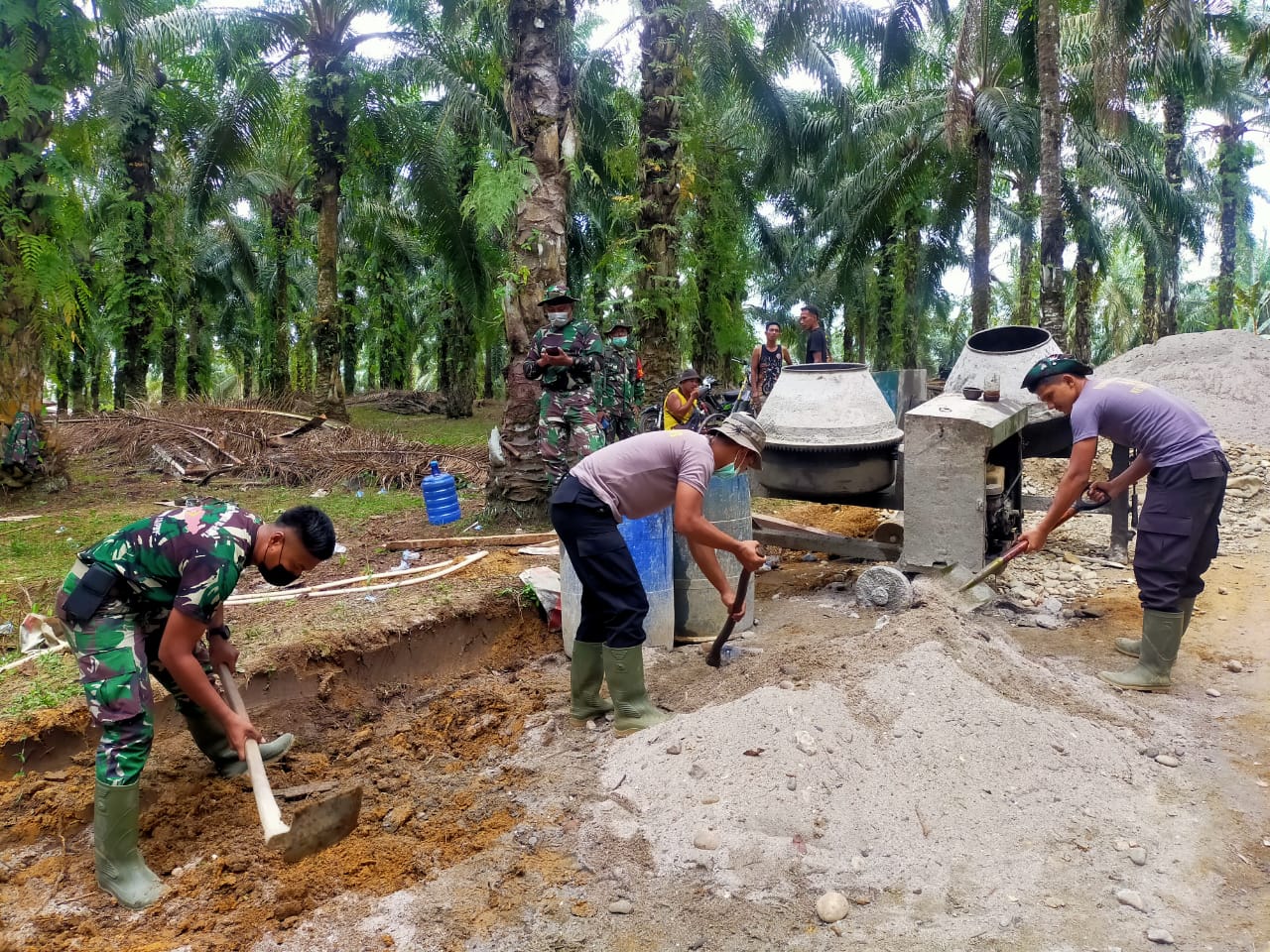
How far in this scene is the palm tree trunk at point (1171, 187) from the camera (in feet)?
52.1

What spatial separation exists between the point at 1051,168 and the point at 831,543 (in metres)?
8.06

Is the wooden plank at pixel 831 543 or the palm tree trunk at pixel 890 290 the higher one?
the palm tree trunk at pixel 890 290

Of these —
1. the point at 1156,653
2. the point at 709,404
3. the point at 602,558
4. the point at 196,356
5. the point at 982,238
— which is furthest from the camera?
the point at 196,356

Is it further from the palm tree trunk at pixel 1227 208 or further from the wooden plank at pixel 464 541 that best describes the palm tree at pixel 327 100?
the palm tree trunk at pixel 1227 208

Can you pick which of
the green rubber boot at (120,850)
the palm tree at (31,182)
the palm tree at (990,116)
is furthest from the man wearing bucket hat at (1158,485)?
the palm tree at (990,116)

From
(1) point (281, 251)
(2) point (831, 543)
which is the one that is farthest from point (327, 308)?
(2) point (831, 543)

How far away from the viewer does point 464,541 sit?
668 cm

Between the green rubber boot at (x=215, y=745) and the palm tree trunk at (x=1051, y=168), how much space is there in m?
10.6

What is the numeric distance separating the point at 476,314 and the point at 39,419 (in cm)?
957

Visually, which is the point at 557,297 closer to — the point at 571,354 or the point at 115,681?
the point at 571,354

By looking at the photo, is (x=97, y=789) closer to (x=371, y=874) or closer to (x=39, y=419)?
(x=371, y=874)

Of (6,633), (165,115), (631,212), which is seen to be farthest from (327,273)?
(6,633)

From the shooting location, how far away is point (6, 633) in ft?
15.8

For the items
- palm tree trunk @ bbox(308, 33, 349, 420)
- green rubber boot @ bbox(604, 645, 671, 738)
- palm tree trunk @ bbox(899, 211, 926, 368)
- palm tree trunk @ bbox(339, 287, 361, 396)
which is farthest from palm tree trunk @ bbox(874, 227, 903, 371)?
green rubber boot @ bbox(604, 645, 671, 738)
